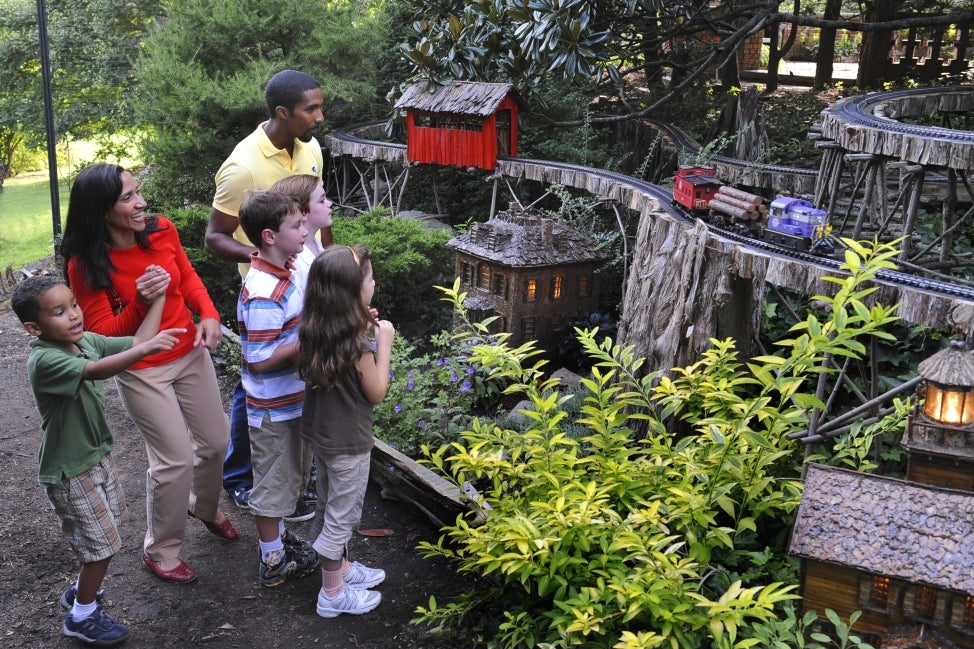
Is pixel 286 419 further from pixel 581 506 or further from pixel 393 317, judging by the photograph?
pixel 393 317

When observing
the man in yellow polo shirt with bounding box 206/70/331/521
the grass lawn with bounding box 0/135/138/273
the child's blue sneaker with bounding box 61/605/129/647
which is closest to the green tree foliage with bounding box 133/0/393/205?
the grass lawn with bounding box 0/135/138/273

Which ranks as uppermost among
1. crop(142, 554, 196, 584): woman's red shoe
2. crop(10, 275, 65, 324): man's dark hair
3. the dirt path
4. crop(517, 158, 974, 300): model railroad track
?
crop(10, 275, 65, 324): man's dark hair

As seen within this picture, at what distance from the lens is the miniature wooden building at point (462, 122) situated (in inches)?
447

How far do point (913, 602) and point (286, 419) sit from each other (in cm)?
Answer: 288

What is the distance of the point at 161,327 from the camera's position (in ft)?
14.1

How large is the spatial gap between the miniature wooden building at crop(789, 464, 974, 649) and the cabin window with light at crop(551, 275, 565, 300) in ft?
13.8

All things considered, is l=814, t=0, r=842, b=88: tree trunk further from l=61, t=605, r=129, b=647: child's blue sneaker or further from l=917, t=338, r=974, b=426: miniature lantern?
l=61, t=605, r=129, b=647: child's blue sneaker

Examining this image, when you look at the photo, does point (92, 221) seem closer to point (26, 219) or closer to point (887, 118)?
point (887, 118)

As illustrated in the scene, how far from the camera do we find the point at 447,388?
6.69 m

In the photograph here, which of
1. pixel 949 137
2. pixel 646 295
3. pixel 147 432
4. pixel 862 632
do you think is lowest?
pixel 862 632

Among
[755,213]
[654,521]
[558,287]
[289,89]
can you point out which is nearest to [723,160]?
[558,287]

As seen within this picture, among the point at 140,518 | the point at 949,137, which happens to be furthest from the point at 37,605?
the point at 949,137

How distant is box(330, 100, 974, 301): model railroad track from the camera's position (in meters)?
4.36

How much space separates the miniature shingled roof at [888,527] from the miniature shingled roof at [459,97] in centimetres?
860
